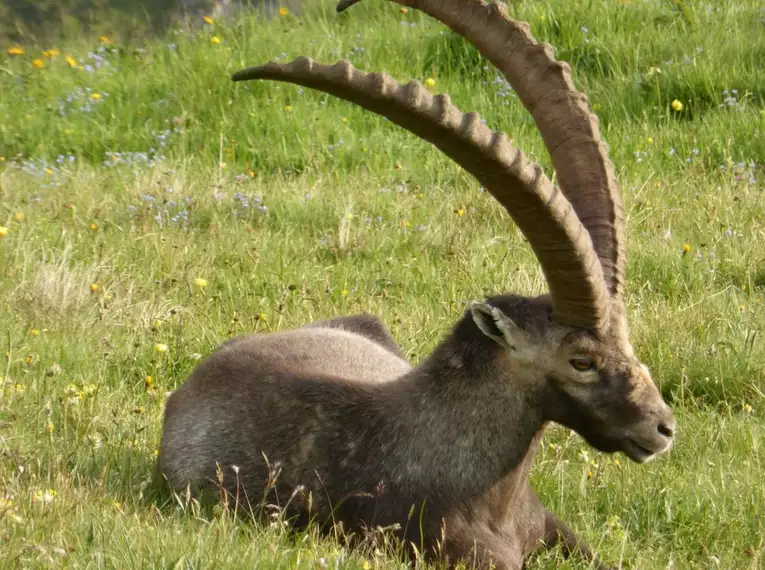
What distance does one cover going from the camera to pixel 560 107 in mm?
5008

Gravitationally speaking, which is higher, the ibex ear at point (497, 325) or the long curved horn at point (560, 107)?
the long curved horn at point (560, 107)

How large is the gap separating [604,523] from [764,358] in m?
1.74

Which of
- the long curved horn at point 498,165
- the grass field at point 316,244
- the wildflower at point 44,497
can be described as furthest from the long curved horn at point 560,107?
the wildflower at point 44,497

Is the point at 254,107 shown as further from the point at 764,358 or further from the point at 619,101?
the point at 764,358

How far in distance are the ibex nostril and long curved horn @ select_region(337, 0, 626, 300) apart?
23.9 inches

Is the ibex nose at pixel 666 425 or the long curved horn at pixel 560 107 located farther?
the long curved horn at pixel 560 107

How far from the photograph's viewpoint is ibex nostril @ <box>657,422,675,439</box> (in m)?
4.64

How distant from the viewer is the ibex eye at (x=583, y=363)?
4.69 m

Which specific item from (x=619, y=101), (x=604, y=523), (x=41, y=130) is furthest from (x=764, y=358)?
(x=41, y=130)

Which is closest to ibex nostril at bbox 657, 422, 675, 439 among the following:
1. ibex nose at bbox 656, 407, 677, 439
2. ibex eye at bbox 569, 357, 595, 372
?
ibex nose at bbox 656, 407, 677, 439

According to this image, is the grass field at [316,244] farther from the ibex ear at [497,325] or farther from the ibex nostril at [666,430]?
the ibex ear at [497,325]

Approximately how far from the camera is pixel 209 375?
5.64 metres

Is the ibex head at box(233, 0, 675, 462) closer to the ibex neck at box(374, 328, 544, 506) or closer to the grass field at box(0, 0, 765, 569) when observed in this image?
the ibex neck at box(374, 328, 544, 506)

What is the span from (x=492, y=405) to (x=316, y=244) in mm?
3861
